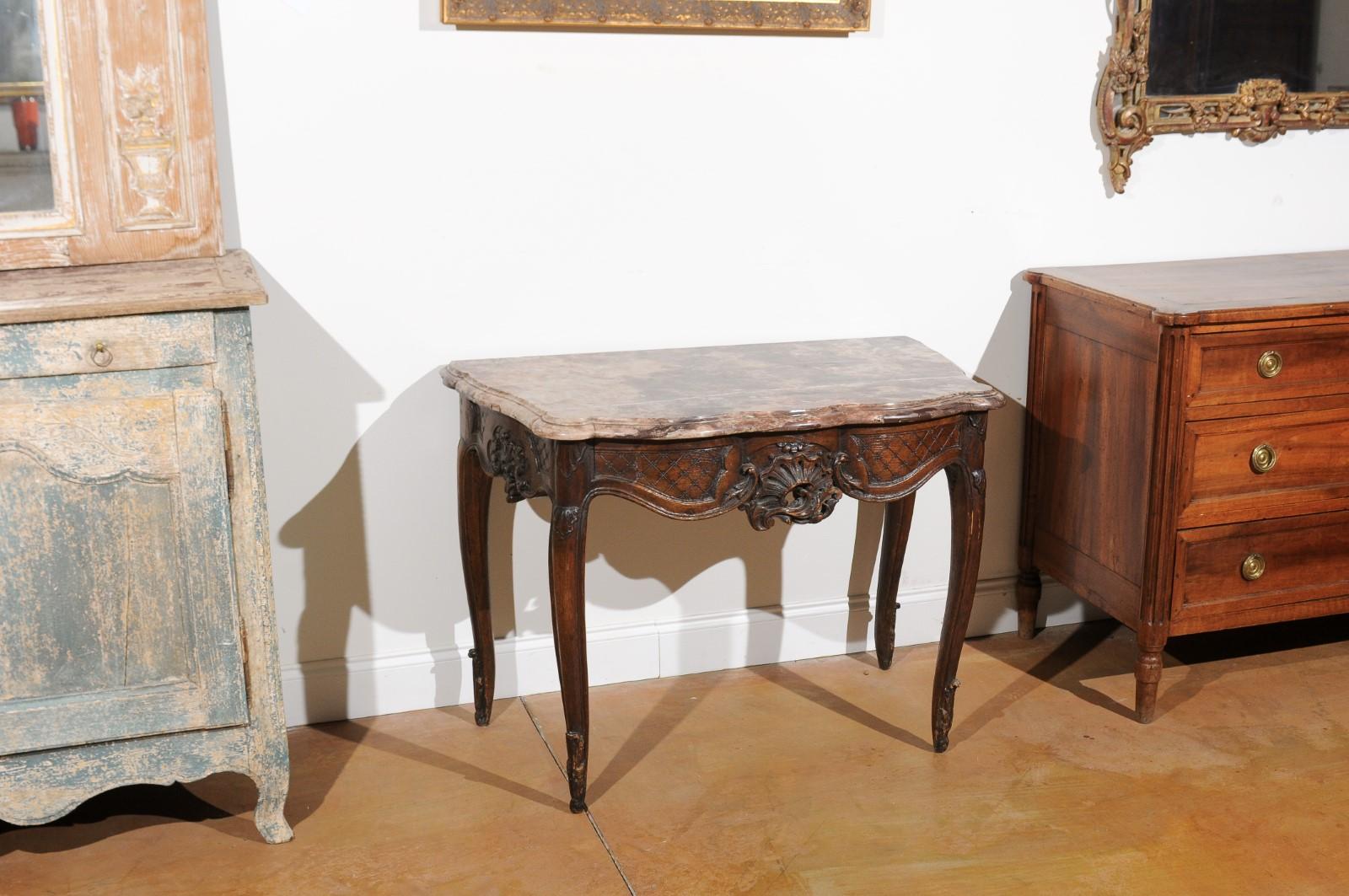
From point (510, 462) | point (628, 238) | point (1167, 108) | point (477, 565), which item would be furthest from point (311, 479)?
point (1167, 108)

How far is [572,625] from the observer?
7.86ft

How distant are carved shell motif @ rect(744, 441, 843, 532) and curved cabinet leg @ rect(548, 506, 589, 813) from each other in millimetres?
317

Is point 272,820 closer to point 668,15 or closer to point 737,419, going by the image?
point 737,419

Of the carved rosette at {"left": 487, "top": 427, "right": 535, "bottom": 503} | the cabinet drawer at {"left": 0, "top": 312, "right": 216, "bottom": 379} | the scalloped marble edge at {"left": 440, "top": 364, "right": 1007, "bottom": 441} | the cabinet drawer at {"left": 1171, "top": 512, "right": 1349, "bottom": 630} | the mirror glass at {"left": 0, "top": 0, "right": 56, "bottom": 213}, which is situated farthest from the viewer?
the cabinet drawer at {"left": 1171, "top": 512, "right": 1349, "bottom": 630}

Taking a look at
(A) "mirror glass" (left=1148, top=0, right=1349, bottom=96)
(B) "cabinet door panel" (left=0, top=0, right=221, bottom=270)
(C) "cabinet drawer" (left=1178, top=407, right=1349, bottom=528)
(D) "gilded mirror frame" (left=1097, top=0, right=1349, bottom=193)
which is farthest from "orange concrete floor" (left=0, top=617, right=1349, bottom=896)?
(A) "mirror glass" (left=1148, top=0, right=1349, bottom=96)

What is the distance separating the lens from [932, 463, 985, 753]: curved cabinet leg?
260cm

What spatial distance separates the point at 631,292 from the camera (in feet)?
9.54

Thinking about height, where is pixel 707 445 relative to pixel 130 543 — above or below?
above

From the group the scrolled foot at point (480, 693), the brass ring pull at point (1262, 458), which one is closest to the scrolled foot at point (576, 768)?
the scrolled foot at point (480, 693)

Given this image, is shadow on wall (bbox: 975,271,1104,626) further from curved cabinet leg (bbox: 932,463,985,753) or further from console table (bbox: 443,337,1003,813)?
curved cabinet leg (bbox: 932,463,985,753)

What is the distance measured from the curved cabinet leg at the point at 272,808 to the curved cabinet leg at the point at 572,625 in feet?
1.68

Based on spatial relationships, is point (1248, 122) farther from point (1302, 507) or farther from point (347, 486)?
point (347, 486)

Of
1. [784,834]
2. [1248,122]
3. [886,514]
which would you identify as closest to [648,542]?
[886,514]

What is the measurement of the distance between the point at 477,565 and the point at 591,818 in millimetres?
577
